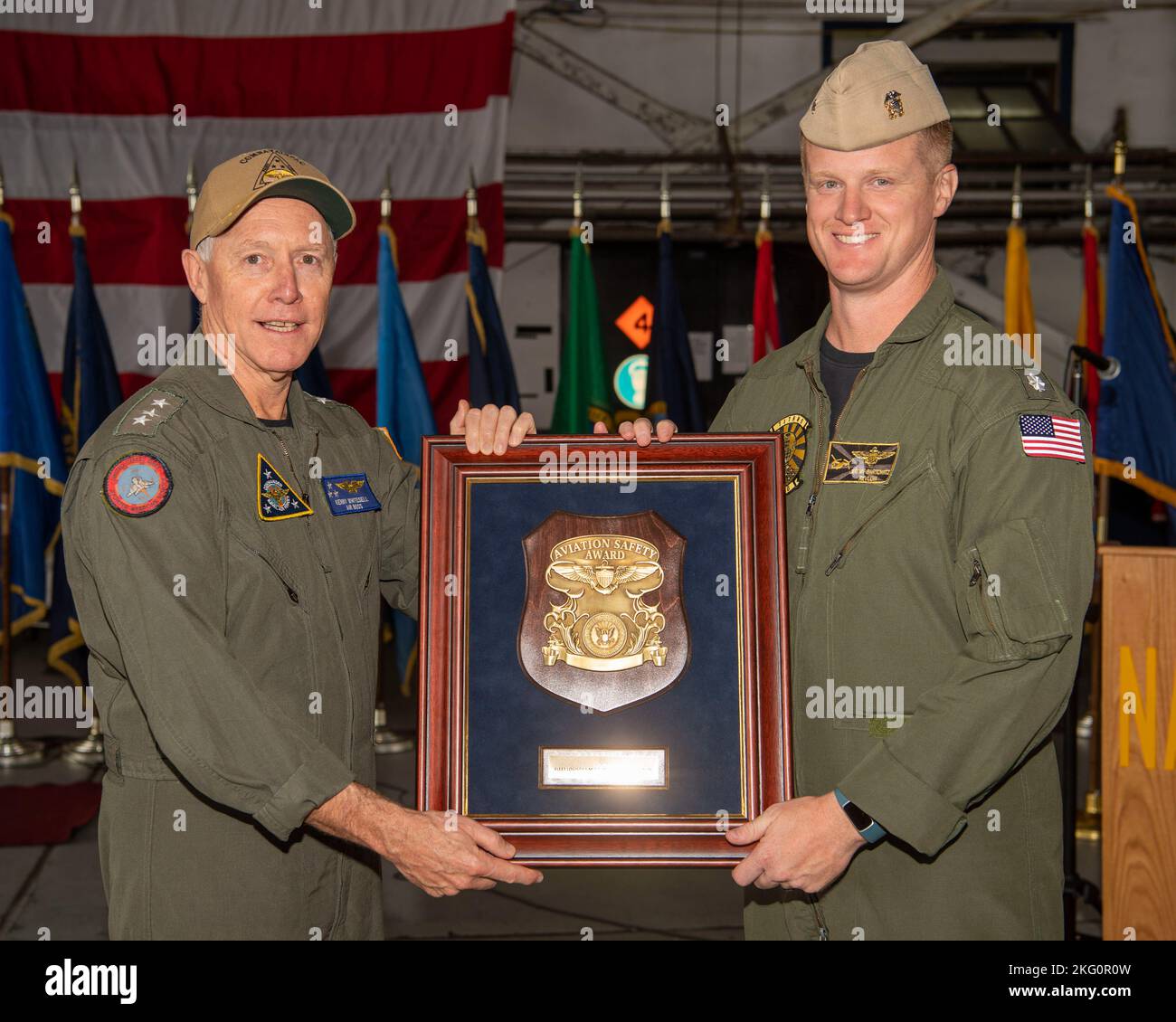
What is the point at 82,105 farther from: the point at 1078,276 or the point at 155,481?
the point at 1078,276

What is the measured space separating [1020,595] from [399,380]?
14.0ft

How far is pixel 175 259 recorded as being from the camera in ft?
19.8

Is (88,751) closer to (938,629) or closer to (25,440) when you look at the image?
(25,440)

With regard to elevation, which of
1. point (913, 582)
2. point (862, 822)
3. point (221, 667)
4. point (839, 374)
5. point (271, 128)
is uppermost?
point (271, 128)

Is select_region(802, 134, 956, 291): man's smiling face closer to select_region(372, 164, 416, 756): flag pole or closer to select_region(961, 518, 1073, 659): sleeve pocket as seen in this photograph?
select_region(961, 518, 1073, 659): sleeve pocket

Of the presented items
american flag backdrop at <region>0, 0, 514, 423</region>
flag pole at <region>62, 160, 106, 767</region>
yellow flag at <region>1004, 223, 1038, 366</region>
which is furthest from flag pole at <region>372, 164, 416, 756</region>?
yellow flag at <region>1004, 223, 1038, 366</region>

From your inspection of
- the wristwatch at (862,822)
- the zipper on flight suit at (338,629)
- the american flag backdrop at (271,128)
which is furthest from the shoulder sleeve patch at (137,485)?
the american flag backdrop at (271,128)

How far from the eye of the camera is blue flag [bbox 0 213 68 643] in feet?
17.4

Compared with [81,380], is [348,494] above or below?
below

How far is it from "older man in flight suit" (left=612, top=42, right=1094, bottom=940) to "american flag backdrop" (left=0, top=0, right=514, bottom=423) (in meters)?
4.37

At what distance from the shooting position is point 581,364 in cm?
607

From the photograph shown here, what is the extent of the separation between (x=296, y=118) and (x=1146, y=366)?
443cm

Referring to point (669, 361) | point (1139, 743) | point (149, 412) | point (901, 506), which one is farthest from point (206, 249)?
point (669, 361)
